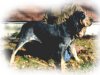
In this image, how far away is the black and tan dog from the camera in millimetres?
4547

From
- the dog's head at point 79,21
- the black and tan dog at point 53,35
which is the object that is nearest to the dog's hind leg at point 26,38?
the black and tan dog at point 53,35

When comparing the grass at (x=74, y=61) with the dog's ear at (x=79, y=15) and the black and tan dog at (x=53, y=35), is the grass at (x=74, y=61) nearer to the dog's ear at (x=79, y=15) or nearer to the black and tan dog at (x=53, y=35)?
the black and tan dog at (x=53, y=35)

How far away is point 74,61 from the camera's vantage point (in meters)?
4.61

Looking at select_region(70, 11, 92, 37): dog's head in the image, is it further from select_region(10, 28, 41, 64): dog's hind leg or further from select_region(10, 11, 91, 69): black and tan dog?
select_region(10, 28, 41, 64): dog's hind leg

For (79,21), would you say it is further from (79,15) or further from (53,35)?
(53,35)

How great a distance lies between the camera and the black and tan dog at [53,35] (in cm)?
455

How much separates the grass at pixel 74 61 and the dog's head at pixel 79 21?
0.12 metres

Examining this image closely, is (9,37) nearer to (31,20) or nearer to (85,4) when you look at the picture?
(31,20)

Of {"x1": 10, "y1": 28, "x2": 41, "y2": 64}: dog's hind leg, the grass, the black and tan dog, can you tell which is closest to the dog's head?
the black and tan dog

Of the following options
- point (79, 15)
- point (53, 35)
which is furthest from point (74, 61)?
point (79, 15)

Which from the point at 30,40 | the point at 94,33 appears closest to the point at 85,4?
the point at 94,33

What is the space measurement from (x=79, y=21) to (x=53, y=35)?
246mm

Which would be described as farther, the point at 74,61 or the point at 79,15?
the point at 74,61

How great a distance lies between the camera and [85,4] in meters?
4.66
